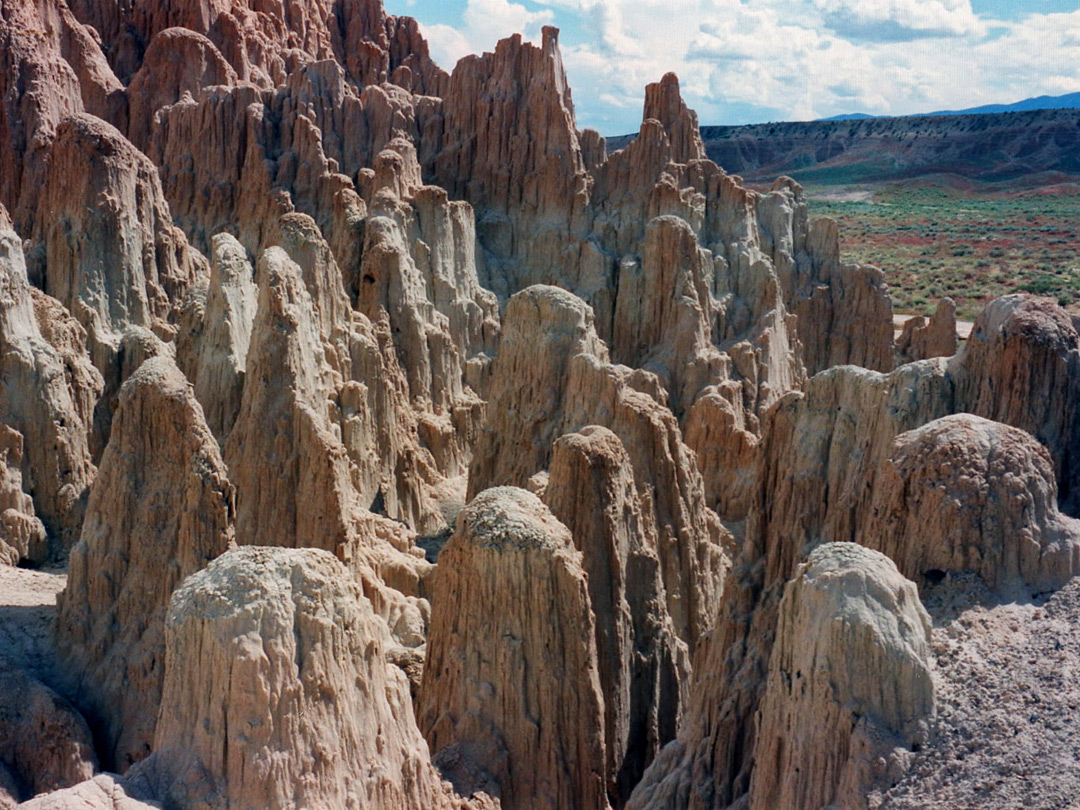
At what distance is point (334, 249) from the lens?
26781mm

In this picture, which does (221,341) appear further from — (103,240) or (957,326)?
(957,326)

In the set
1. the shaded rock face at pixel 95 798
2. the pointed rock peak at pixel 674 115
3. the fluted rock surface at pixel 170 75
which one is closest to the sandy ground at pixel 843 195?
the pointed rock peak at pixel 674 115

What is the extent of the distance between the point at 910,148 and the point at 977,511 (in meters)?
125

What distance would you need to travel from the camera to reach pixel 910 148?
408 feet

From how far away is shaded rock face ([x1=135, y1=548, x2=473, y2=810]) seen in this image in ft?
25.1

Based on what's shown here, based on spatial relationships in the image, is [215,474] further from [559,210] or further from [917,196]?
[917,196]

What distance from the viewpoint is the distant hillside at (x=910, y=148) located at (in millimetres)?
111875

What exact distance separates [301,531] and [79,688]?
12.3 feet

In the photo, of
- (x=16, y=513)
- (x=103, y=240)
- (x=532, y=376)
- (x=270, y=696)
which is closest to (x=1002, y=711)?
(x=270, y=696)

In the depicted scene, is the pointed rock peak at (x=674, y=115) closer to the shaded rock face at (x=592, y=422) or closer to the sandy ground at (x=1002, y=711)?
the shaded rock face at (x=592, y=422)

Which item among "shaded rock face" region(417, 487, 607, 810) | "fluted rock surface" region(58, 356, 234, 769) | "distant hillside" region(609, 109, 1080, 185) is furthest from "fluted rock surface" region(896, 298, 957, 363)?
"distant hillside" region(609, 109, 1080, 185)

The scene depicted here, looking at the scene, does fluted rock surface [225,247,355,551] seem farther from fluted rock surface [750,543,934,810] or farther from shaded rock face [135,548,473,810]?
fluted rock surface [750,543,934,810]

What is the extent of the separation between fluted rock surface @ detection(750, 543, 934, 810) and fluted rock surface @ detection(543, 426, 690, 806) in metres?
5.04

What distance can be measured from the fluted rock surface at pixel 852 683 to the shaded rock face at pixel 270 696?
2963 mm
